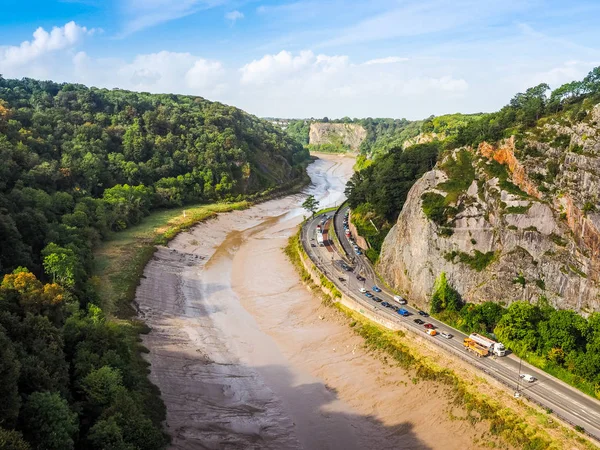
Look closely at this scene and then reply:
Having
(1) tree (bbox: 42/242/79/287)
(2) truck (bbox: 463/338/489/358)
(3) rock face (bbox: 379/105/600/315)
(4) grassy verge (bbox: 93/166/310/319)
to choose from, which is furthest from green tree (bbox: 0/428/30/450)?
(3) rock face (bbox: 379/105/600/315)

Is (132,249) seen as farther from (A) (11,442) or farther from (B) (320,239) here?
(A) (11,442)

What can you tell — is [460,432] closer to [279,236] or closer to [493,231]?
[493,231]

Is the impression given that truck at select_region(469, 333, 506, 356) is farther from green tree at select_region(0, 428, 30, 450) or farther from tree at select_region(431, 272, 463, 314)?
green tree at select_region(0, 428, 30, 450)

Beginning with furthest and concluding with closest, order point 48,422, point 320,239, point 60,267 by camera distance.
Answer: point 320,239 → point 60,267 → point 48,422

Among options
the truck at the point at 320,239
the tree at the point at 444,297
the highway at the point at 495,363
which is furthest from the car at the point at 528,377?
the truck at the point at 320,239

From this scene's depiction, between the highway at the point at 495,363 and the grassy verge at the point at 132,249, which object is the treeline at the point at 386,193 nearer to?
the highway at the point at 495,363

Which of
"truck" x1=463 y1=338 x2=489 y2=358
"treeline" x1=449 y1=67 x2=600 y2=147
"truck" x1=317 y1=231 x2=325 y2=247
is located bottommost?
"truck" x1=463 y1=338 x2=489 y2=358

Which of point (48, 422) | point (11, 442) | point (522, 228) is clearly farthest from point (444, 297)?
point (11, 442)
